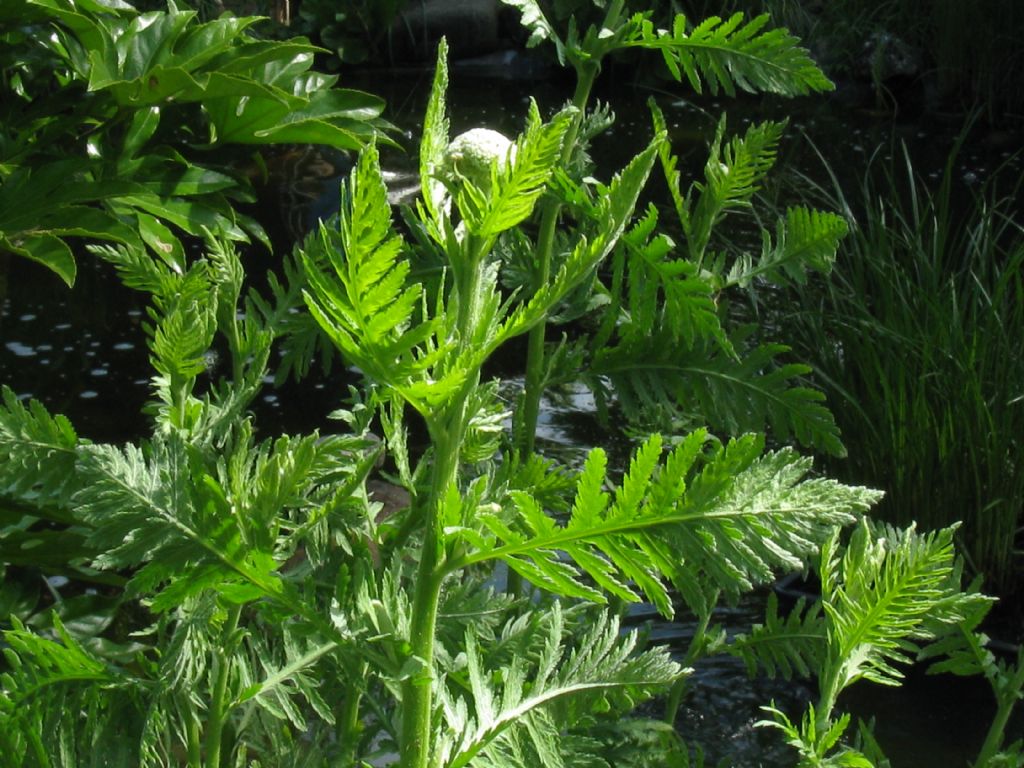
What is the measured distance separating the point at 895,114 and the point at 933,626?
7041 millimetres

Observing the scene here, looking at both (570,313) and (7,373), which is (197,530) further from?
(7,373)

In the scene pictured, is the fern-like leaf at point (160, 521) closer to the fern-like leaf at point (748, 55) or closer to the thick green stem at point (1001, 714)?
the fern-like leaf at point (748, 55)

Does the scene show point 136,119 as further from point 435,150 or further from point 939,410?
point 435,150

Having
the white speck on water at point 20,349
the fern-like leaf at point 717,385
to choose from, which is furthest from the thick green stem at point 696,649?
the white speck on water at point 20,349

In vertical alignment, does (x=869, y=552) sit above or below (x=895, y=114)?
above

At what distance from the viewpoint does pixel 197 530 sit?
0.85 meters

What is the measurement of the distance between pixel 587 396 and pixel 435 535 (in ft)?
8.60

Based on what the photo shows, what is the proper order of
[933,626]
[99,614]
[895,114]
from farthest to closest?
[895,114] → [99,614] → [933,626]

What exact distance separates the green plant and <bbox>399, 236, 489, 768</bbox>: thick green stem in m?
1.56

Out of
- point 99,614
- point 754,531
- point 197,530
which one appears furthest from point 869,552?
point 99,614

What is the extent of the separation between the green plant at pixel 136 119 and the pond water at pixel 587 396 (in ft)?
2.00

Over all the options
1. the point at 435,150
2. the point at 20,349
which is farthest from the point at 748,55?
the point at 20,349

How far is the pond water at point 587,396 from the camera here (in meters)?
2.04

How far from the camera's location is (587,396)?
3.46m
